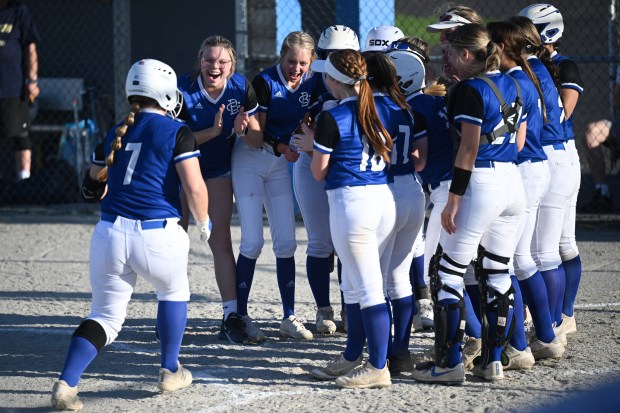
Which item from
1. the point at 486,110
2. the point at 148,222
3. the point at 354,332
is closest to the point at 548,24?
the point at 486,110

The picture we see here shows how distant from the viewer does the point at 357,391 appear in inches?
193

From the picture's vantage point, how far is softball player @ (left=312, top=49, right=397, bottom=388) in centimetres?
480

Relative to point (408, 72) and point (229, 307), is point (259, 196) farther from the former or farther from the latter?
point (408, 72)

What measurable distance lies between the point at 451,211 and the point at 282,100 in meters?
1.74

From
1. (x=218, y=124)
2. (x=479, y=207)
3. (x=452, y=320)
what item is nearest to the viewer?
(x=479, y=207)

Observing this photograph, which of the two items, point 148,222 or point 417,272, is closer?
point 148,222

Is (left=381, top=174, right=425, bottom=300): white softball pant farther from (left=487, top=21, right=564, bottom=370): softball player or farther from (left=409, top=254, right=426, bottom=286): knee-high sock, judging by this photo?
(left=409, top=254, right=426, bottom=286): knee-high sock

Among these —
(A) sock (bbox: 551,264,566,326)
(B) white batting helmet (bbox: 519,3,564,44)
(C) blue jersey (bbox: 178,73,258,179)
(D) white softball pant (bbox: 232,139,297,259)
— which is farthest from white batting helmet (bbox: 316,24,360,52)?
(A) sock (bbox: 551,264,566,326)

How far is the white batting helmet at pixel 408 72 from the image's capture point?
5.36 meters

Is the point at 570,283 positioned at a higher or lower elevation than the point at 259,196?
lower

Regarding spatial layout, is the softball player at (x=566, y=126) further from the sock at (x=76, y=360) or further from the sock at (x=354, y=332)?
the sock at (x=76, y=360)

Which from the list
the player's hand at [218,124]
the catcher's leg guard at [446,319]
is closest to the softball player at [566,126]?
the catcher's leg guard at [446,319]

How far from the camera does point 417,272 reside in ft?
21.0

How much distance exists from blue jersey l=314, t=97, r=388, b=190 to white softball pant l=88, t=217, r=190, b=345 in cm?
86
